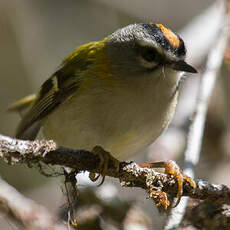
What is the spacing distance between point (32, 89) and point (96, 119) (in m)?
3.02

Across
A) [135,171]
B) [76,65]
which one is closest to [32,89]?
[76,65]

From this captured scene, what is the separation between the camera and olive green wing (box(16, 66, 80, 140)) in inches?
134

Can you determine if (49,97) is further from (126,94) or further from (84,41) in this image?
(84,41)

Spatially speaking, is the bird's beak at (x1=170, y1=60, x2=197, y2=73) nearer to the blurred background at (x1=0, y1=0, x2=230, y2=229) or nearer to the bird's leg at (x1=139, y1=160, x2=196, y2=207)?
the bird's leg at (x1=139, y1=160, x2=196, y2=207)

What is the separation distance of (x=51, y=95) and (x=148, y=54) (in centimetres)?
90

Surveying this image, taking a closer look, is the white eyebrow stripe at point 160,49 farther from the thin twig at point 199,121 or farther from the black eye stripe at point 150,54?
the thin twig at point 199,121

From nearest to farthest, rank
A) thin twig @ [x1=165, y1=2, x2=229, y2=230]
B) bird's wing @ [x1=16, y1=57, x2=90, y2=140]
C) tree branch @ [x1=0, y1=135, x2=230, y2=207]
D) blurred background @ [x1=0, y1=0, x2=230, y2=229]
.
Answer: tree branch @ [x1=0, y1=135, x2=230, y2=207] → thin twig @ [x1=165, y1=2, x2=229, y2=230] → bird's wing @ [x1=16, y1=57, x2=90, y2=140] → blurred background @ [x1=0, y1=0, x2=230, y2=229]

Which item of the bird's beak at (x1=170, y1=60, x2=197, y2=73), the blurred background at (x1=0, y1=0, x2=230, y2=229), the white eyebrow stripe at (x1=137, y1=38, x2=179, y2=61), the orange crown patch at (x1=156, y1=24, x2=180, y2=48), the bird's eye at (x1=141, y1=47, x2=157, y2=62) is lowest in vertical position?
the blurred background at (x1=0, y1=0, x2=230, y2=229)

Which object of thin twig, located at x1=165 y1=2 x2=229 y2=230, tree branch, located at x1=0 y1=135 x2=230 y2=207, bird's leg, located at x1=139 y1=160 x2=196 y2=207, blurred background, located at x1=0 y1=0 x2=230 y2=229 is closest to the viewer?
tree branch, located at x1=0 y1=135 x2=230 y2=207

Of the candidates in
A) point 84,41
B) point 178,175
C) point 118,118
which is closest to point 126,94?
point 118,118

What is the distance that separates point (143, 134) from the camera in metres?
3.05

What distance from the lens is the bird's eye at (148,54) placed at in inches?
117

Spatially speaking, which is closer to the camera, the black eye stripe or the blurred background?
the black eye stripe

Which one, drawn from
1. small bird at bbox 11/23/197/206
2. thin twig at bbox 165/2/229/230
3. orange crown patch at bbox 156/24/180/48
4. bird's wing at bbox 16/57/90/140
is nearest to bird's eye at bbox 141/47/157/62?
small bird at bbox 11/23/197/206
